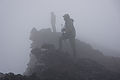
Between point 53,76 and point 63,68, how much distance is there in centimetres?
261

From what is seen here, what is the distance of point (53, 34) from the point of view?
42.2 meters

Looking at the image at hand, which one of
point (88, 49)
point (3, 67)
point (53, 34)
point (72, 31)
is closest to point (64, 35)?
point (72, 31)

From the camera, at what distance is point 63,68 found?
23656 millimetres

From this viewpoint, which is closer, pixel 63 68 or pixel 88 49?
pixel 63 68

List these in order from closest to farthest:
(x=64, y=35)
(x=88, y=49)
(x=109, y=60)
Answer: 1. (x=64, y=35)
2. (x=109, y=60)
3. (x=88, y=49)

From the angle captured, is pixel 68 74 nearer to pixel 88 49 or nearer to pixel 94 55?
pixel 94 55

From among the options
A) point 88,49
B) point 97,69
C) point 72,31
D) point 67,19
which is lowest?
point 97,69

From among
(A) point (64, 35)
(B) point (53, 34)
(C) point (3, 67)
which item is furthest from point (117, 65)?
(C) point (3, 67)

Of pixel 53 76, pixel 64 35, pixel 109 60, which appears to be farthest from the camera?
pixel 109 60

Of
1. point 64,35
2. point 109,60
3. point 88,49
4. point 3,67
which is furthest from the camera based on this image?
point 3,67

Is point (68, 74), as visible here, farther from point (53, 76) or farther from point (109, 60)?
point (109, 60)

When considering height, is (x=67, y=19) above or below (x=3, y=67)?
above

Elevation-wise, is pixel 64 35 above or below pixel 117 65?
above

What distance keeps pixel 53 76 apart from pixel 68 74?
1.78 metres
